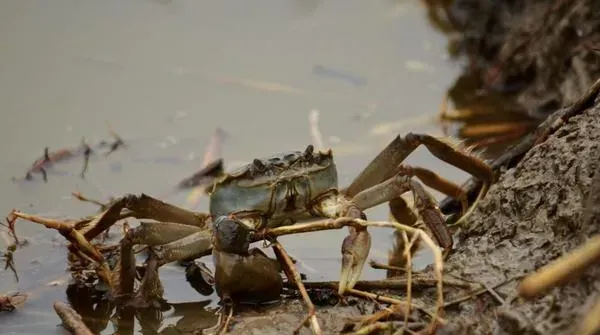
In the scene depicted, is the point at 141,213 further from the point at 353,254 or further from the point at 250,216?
the point at 353,254

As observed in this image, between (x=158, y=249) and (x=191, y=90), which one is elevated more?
(x=191, y=90)

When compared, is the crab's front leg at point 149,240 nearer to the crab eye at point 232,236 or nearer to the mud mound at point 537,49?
the crab eye at point 232,236

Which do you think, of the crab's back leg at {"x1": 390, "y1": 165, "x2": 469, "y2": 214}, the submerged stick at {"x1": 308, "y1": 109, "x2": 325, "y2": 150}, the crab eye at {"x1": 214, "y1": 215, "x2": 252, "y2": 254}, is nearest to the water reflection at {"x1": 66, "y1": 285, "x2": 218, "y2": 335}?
the crab eye at {"x1": 214, "y1": 215, "x2": 252, "y2": 254}

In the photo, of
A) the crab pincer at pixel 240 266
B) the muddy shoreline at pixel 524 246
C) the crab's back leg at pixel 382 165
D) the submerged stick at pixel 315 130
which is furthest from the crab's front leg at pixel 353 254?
the submerged stick at pixel 315 130

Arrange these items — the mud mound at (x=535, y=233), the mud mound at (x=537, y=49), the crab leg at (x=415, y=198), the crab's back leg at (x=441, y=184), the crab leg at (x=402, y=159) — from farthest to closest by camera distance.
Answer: the mud mound at (x=537, y=49)
the crab's back leg at (x=441, y=184)
the crab leg at (x=402, y=159)
the crab leg at (x=415, y=198)
the mud mound at (x=535, y=233)

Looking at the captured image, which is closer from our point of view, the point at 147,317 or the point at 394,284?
the point at 394,284

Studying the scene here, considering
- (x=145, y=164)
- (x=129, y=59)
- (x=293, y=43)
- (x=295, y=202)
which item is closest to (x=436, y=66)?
(x=293, y=43)

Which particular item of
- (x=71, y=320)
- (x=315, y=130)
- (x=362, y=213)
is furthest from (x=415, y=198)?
(x=315, y=130)
